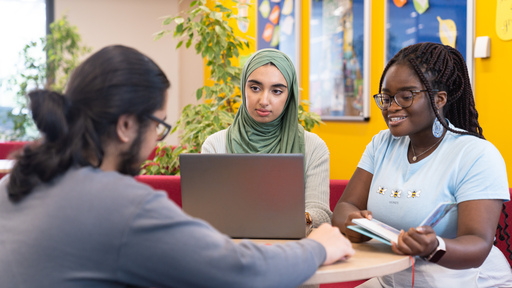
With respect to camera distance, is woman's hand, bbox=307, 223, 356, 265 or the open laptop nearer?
woman's hand, bbox=307, 223, 356, 265

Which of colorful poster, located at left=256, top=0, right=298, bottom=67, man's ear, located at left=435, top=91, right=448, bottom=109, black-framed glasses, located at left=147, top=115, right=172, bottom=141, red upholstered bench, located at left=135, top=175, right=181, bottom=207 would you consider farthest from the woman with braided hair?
colorful poster, located at left=256, top=0, right=298, bottom=67

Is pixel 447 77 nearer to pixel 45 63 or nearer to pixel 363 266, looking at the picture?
pixel 363 266

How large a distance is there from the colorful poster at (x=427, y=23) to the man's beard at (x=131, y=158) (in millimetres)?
2789

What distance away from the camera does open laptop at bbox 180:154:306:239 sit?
1589mm

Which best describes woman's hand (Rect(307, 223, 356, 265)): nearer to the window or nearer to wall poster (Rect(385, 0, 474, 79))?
wall poster (Rect(385, 0, 474, 79))

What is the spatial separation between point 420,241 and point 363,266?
0.58 feet

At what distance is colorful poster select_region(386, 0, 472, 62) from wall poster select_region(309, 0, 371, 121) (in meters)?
0.31

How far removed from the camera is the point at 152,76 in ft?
3.75

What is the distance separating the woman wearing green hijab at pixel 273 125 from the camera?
89.0 inches

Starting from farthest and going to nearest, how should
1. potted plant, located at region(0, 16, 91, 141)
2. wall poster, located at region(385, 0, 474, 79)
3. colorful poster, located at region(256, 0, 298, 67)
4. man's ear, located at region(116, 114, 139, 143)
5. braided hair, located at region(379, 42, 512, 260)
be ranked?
potted plant, located at region(0, 16, 91, 141)
colorful poster, located at region(256, 0, 298, 67)
wall poster, located at region(385, 0, 474, 79)
braided hair, located at region(379, 42, 512, 260)
man's ear, located at region(116, 114, 139, 143)

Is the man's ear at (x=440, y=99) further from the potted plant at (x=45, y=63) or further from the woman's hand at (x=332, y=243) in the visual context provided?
the potted plant at (x=45, y=63)

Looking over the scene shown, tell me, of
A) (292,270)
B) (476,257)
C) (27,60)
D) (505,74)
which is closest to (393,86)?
(476,257)

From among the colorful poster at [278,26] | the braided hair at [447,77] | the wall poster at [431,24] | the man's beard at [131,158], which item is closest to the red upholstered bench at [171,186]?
the braided hair at [447,77]

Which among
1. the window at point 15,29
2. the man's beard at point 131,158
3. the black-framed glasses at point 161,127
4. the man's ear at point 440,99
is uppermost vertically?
the window at point 15,29
